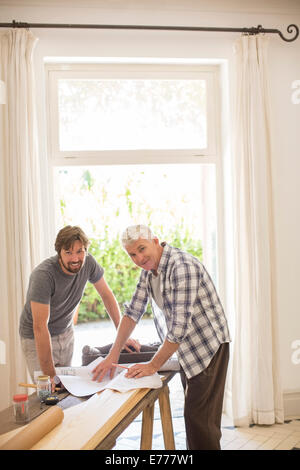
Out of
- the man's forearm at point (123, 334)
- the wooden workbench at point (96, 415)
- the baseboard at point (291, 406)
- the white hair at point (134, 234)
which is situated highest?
the white hair at point (134, 234)

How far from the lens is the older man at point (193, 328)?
2230 millimetres

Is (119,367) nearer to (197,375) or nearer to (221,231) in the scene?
(197,375)

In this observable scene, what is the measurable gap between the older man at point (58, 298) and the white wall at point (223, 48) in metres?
0.86

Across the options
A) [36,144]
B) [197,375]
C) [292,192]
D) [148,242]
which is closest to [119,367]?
[197,375]

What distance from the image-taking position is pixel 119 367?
235cm

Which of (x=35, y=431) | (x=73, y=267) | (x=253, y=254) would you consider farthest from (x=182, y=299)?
(x=253, y=254)

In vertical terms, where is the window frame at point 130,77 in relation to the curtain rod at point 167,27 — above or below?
below

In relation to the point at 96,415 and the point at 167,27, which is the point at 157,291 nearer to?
the point at 96,415

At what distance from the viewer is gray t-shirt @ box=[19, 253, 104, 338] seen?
2.46m

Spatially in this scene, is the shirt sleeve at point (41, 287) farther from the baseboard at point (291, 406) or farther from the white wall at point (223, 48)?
the baseboard at point (291, 406)

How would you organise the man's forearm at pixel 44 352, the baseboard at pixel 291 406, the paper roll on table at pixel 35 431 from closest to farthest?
the paper roll on table at pixel 35 431 → the man's forearm at pixel 44 352 → the baseboard at pixel 291 406

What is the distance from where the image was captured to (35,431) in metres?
1.60

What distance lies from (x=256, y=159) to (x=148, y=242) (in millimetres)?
1573

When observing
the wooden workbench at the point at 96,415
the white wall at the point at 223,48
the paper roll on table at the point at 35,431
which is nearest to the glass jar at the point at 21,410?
the wooden workbench at the point at 96,415
